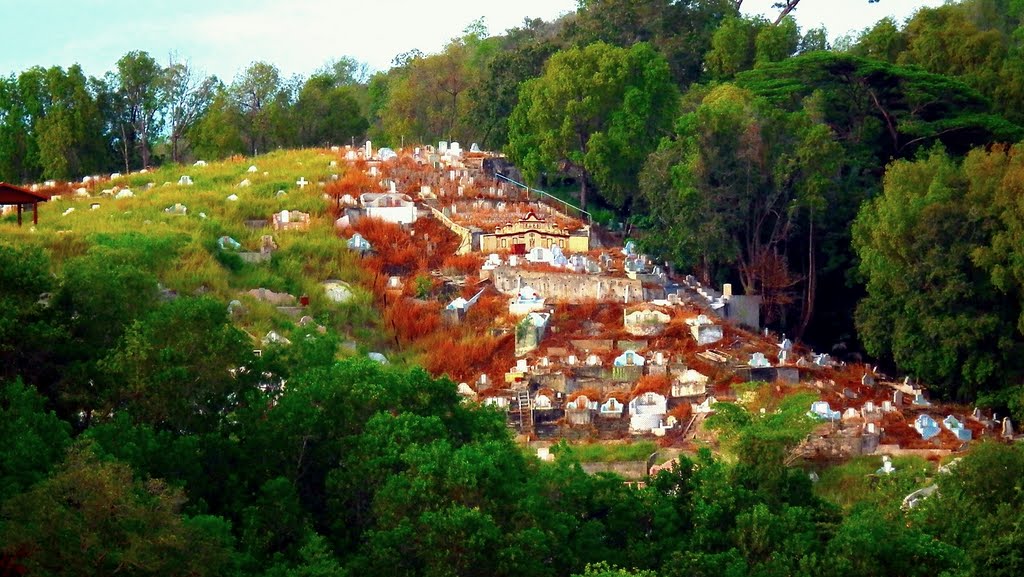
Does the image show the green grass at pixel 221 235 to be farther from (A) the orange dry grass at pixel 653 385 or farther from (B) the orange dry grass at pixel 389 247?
(A) the orange dry grass at pixel 653 385

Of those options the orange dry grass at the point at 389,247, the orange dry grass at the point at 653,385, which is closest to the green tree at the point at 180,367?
the orange dry grass at the point at 653,385

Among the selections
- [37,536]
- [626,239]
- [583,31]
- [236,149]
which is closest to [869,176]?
[626,239]

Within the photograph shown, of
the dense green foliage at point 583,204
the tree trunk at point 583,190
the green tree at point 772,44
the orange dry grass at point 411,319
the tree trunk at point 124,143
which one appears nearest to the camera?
the dense green foliage at point 583,204

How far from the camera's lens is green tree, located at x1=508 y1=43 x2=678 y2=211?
1722 inches

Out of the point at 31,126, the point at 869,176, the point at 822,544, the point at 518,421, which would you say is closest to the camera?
the point at 822,544

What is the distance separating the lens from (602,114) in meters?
44.8

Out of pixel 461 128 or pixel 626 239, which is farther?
pixel 461 128

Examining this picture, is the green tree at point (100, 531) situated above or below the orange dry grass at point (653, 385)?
above

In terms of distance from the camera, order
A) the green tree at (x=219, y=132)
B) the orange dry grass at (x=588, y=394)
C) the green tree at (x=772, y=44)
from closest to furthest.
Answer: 1. the orange dry grass at (x=588, y=394)
2. the green tree at (x=772, y=44)
3. the green tree at (x=219, y=132)

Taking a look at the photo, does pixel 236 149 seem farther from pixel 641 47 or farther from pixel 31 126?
pixel 641 47

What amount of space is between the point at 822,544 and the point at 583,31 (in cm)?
2923

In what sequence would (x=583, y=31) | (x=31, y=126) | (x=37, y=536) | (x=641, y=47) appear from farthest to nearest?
(x=583, y=31) < (x=31, y=126) < (x=641, y=47) < (x=37, y=536)

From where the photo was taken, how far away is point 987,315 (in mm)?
34875

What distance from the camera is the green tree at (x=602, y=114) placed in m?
43.8
